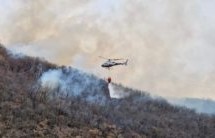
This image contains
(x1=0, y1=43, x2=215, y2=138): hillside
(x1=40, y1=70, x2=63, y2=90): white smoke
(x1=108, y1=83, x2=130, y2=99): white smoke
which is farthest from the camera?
(x1=108, y1=83, x2=130, y2=99): white smoke

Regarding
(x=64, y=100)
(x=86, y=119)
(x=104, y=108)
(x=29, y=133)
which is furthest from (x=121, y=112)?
(x=29, y=133)

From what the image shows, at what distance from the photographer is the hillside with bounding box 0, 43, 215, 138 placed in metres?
59.4

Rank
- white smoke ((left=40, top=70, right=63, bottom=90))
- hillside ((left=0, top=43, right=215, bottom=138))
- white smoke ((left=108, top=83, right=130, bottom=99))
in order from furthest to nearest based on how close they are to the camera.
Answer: white smoke ((left=108, top=83, right=130, bottom=99)) < white smoke ((left=40, top=70, right=63, bottom=90)) < hillside ((left=0, top=43, right=215, bottom=138))

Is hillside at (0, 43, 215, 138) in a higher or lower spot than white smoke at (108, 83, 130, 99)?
lower

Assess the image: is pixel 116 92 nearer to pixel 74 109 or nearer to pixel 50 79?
pixel 50 79

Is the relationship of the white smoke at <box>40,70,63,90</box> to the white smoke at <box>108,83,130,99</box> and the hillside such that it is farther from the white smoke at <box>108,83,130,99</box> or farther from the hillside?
the white smoke at <box>108,83,130,99</box>

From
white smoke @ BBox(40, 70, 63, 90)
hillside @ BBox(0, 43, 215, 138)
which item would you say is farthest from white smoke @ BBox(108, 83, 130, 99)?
white smoke @ BBox(40, 70, 63, 90)

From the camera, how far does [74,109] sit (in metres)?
66.9

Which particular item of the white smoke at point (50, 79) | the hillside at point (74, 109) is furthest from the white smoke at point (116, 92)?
the white smoke at point (50, 79)

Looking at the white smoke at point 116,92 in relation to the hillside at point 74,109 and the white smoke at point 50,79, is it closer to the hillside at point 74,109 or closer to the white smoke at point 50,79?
the hillside at point 74,109

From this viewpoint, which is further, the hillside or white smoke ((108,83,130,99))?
white smoke ((108,83,130,99))

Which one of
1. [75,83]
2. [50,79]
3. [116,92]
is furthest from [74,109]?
[116,92]

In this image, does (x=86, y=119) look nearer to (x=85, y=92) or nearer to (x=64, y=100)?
(x=64, y=100)

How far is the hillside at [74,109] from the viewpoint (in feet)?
195
